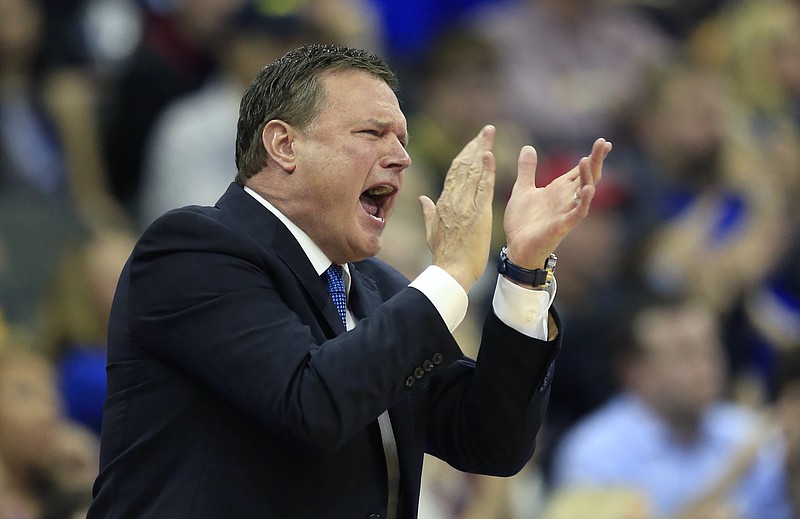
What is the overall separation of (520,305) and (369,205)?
390mm

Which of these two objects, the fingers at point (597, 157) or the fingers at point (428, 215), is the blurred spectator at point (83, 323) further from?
the fingers at point (597, 157)

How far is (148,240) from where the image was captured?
3.03 meters

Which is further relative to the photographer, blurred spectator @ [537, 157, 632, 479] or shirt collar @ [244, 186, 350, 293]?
blurred spectator @ [537, 157, 632, 479]

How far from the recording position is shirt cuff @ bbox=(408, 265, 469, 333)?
2.99m

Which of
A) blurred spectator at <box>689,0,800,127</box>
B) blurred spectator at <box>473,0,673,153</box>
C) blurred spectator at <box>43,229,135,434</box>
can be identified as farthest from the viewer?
blurred spectator at <box>689,0,800,127</box>

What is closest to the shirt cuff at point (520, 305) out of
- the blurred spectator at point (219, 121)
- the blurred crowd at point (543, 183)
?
the blurred crowd at point (543, 183)

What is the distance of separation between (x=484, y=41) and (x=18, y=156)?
273 cm

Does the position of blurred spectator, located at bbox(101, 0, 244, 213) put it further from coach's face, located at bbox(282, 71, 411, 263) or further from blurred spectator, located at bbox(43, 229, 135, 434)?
coach's face, located at bbox(282, 71, 411, 263)

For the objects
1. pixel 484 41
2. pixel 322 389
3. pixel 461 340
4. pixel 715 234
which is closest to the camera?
pixel 322 389

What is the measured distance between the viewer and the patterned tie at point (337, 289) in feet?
10.6

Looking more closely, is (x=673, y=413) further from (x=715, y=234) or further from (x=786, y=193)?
(x=786, y=193)

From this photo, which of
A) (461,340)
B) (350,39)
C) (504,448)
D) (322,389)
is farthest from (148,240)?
(350,39)

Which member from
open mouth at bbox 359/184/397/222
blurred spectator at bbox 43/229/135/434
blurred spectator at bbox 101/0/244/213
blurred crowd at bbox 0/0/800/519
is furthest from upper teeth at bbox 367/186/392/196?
blurred spectator at bbox 101/0/244/213

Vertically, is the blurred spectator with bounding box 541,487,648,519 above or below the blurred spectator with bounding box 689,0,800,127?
below
